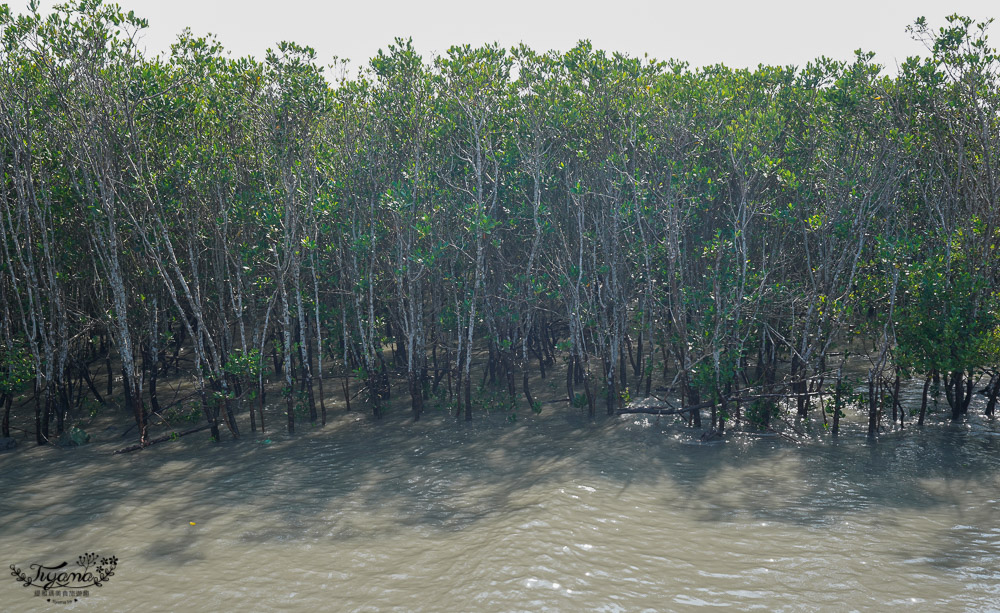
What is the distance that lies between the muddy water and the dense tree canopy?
5.16 feet

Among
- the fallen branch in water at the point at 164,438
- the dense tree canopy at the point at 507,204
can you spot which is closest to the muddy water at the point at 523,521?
the fallen branch in water at the point at 164,438

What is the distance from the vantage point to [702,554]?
873 centimetres

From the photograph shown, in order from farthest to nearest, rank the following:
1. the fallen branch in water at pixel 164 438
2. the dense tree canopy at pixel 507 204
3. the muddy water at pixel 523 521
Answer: the fallen branch in water at pixel 164 438 < the dense tree canopy at pixel 507 204 < the muddy water at pixel 523 521

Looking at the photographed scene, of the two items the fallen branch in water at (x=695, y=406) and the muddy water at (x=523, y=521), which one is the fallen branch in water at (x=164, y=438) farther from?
the fallen branch in water at (x=695, y=406)

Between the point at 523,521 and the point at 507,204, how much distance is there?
9.42 meters

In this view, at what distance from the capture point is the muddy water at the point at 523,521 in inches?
312

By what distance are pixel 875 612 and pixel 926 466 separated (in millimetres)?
5883

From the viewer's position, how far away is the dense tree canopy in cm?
1316

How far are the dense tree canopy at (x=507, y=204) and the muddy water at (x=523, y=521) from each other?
1574 millimetres

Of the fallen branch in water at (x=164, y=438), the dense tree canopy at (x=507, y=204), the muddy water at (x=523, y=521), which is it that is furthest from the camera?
the fallen branch in water at (x=164, y=438)

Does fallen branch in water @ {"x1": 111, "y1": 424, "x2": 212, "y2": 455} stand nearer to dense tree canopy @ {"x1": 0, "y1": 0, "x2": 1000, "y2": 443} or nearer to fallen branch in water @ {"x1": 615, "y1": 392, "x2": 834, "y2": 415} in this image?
dense tree canopy @ {"x1": 0, "y1": 0, "x2": 1000, "y2": 443}

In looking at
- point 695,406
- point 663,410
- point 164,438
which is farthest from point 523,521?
point 164,438

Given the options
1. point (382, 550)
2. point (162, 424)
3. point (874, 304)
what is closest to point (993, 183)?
point (874, 304)

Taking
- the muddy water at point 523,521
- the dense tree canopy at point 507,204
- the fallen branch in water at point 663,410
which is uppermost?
the dense tree canopy at point 507,204
